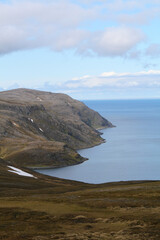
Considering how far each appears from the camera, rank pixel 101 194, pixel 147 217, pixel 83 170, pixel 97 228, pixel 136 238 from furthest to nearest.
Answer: pixel 83 170 < pixel 101 194 < pixel 147 217 < pixel 97 228 < pixel 136 238

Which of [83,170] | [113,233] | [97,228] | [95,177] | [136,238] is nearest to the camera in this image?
[136,238]

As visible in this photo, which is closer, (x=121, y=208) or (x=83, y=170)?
(x=121, y=208)

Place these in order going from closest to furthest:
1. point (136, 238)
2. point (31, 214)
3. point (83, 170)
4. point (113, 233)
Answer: point (136, 238) → point (113, 233) → point (31, 214) → point (83, 170)

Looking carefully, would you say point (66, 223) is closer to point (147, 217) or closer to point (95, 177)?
A: point (147, 217)

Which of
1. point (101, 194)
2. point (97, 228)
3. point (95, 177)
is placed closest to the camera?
point (97, 228)

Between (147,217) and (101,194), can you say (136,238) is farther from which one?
(101,194)

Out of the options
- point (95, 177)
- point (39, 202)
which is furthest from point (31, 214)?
point (95, 177)

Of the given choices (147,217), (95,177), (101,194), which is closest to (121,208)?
(147,217)

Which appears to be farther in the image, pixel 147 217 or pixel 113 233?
pixel 147 217

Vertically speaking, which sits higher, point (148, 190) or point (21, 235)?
point (148, 190)
